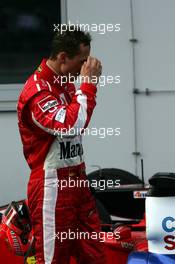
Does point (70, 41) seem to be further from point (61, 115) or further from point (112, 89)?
point (112, 89)

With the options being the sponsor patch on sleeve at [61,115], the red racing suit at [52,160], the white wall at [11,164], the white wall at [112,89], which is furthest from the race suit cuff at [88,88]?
the white wall at [11,164]

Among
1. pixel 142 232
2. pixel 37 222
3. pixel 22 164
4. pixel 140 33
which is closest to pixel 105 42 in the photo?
pixel 140 33

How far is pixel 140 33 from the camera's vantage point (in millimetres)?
6891

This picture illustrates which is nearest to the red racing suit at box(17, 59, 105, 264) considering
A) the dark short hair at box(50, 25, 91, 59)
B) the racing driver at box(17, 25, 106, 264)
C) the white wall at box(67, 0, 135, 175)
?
the racing driver at box(17, 25, 106, 264)

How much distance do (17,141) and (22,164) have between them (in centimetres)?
21

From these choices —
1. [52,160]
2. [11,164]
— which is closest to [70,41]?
[52,160]

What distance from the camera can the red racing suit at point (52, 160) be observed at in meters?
3.66

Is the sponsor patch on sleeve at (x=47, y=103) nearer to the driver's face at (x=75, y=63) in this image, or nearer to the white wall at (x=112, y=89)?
the driver's face at (x=75, y=63)

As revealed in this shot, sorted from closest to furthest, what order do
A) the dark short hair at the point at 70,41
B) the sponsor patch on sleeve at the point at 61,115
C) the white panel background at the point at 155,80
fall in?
the sponsor patch on sleeve at the point at 61,115
the dark short hair at the point at 70,41
the white panel background at the point at 155,80

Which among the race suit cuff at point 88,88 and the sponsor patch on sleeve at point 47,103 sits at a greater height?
the race suit cuff at point 88,88

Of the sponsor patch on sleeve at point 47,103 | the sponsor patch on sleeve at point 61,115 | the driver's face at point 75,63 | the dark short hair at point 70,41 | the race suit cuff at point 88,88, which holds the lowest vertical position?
the sponsor patch on sleeve at point 61,115

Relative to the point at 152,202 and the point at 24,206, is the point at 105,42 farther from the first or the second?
the point at 152,202

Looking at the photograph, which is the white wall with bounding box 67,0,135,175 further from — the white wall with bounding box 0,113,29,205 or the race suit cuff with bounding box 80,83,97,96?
the race suit cuff with bounding box 80,83,97,96

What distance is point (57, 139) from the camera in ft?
Result: 12.4
